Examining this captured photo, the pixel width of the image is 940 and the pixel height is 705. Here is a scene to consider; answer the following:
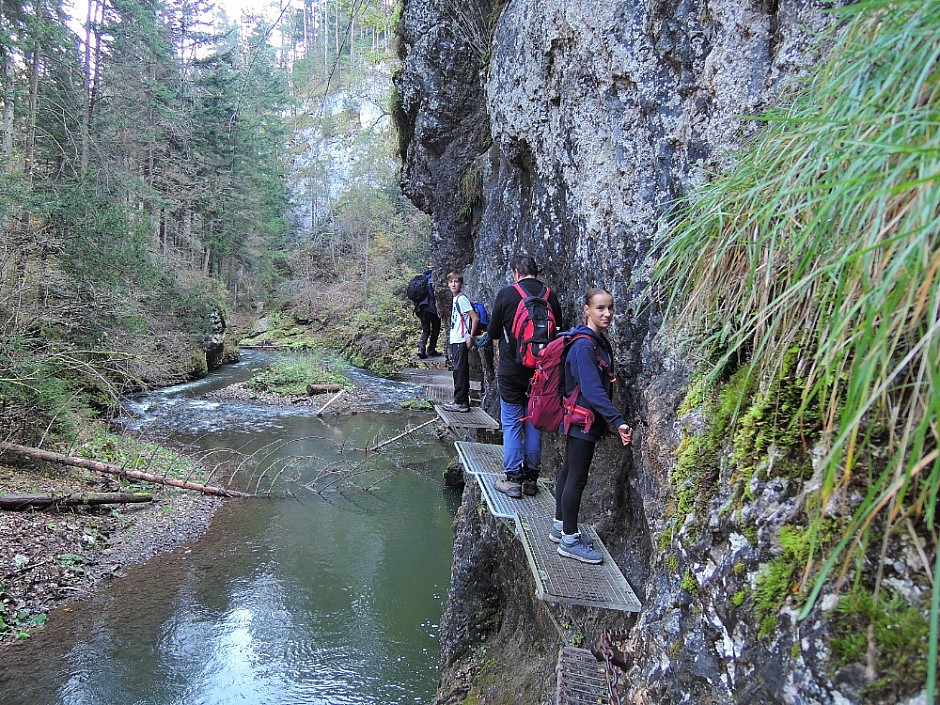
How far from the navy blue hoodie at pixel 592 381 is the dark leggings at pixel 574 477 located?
72 millimetres

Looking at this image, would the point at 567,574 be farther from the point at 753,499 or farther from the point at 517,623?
the point at 517,623

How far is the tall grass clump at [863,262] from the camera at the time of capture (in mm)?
1337

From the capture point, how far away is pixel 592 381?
11.6 feet

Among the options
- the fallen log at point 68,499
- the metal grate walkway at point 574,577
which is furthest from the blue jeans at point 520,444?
the fallen log at point 68,499

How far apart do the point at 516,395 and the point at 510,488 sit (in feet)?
2.77

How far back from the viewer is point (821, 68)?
7.57 feet

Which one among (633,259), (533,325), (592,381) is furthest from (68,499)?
(633,259)

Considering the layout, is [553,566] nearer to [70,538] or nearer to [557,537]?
[557,537]

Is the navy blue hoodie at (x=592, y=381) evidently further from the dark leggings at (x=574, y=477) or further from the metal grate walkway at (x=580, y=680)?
the metal grate walkway at (x=580, y=680)

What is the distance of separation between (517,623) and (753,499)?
4500 mm

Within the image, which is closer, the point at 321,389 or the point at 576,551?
the point at 576,551

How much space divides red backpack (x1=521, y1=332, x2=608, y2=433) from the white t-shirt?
284 cm

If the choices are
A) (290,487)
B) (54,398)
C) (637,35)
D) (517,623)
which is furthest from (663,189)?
(54,398)

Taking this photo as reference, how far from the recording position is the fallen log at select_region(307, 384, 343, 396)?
19.0 meters
